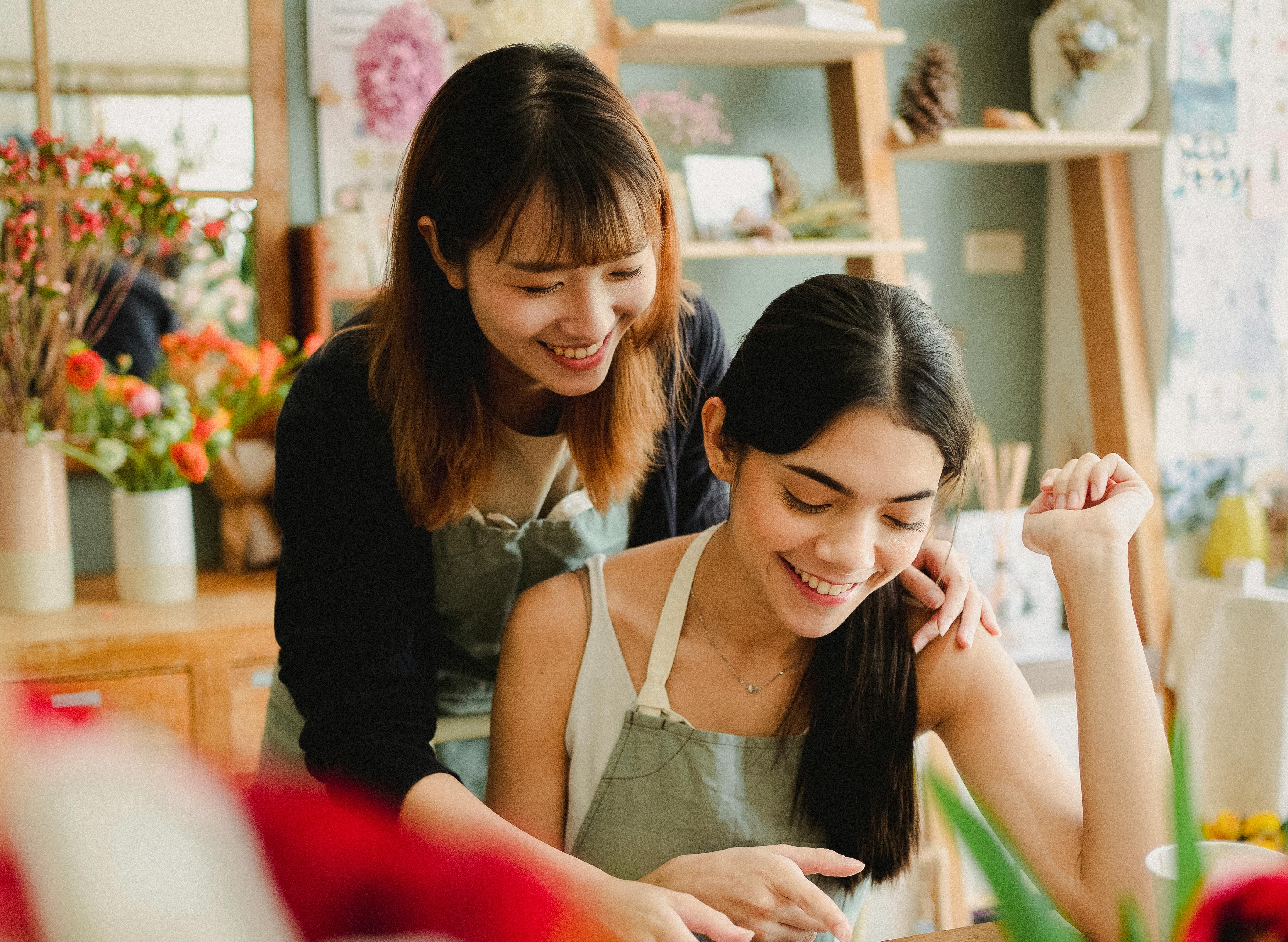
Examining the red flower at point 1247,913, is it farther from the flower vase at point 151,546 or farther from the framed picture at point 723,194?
the framed picture at point 723,194

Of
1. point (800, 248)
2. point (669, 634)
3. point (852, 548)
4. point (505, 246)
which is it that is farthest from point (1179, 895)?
point (800, 248)

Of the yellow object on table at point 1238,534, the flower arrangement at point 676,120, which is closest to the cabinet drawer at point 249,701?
the flower arrangement at point 676,120

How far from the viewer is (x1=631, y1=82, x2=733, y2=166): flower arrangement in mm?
2520

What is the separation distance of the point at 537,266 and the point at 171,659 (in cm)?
131

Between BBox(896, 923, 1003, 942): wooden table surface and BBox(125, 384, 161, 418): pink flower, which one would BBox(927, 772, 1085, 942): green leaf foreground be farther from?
BBox(125, 384, 161, 418): pink flower

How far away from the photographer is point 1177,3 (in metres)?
2.71

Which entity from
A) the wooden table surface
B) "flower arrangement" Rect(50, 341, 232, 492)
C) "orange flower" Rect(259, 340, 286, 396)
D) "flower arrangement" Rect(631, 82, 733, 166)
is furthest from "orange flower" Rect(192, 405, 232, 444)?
the wooden table surface

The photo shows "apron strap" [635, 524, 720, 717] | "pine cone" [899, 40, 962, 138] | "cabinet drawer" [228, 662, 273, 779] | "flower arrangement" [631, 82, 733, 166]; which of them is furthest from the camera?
"pine cone" [899, 40, 962, 138]

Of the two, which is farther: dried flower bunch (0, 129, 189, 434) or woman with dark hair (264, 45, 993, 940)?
dried flower bunch (0, 129, 189, 434)

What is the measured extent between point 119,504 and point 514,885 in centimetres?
215

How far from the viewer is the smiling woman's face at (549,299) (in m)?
1.01

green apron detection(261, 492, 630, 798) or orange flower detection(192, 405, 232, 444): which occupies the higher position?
orange flower detection(192, 405, 232, 444)

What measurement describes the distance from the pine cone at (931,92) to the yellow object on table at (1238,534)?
1.15 m

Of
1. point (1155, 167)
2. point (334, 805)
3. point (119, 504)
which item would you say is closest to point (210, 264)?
point (119, 504)
